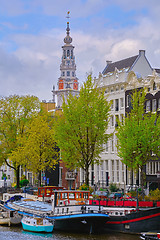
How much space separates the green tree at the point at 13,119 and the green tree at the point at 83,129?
2353 centimetres

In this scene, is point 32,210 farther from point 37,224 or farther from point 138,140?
point 138,140

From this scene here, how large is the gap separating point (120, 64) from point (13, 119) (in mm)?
19087

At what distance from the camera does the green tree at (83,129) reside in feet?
212

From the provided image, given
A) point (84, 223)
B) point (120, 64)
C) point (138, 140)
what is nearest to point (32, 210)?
point (84, 223)

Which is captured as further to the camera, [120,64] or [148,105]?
[120,64]

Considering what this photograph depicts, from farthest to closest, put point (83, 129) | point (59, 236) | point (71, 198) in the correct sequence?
point (83, 129) → point (71, 198) → point (59, 236)

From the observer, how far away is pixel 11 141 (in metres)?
88.5

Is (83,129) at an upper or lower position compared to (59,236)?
upper

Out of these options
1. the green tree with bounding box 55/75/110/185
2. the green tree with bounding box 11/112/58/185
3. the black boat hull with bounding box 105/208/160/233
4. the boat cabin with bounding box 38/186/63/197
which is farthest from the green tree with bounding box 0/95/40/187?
the black boat hull with bounding box 105/208/160/233

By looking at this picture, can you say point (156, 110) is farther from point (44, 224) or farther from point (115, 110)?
point (44, 224)

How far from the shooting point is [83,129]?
213ft

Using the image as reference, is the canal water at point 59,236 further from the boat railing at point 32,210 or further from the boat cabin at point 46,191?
the boat cabin at point 46,191

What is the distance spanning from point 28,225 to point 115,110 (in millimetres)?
32905

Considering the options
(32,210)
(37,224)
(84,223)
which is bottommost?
(37,224)
